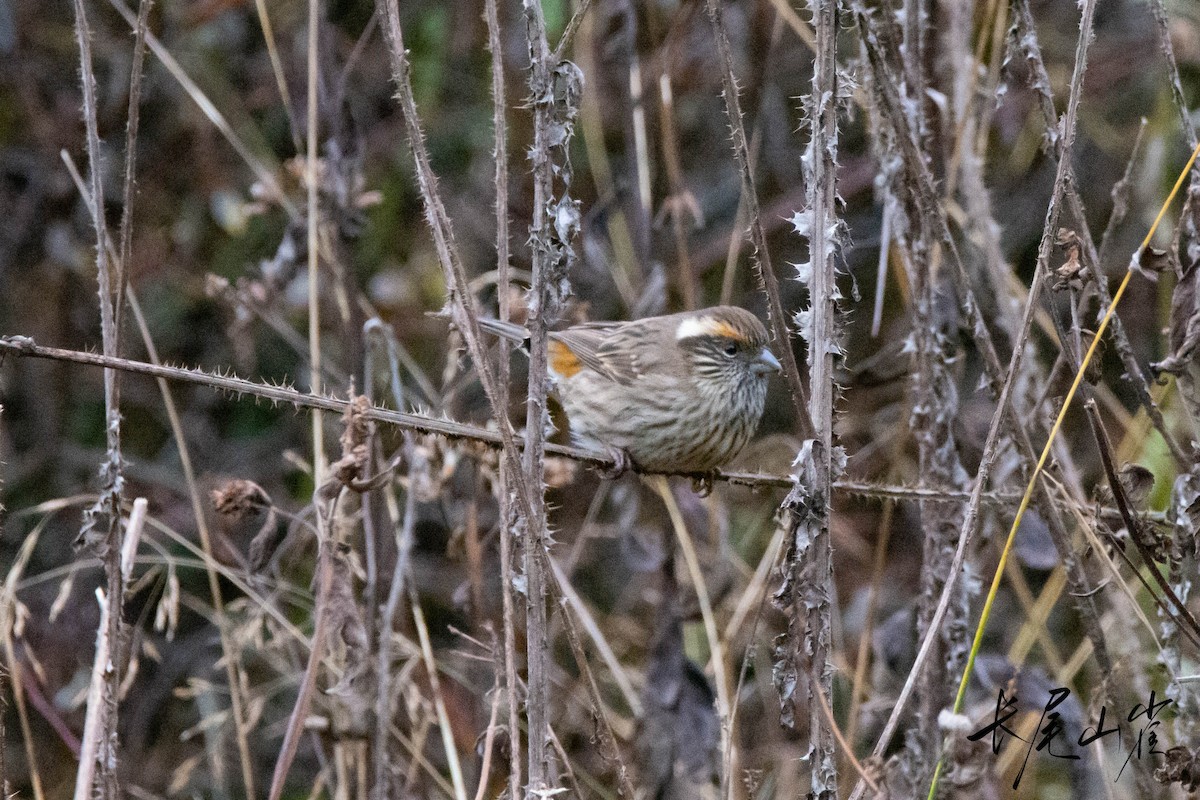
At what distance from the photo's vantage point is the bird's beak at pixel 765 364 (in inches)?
160

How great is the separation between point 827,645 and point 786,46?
156 inches

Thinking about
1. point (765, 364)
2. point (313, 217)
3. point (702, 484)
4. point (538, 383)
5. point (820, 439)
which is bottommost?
point (702, 484)

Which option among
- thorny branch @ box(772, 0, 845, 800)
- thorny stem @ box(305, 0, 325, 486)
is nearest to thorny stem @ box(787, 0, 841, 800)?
thorny branch @ box(772, 0, 845, 800)

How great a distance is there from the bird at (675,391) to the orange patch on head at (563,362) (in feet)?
0.49

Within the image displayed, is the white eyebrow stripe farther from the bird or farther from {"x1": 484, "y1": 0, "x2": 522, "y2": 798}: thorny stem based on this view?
{"x1": 484, "y1": 0, "x2": 522, "y2": 798}: thorny stem

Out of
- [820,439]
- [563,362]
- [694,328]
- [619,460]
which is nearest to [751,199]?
[820,439]

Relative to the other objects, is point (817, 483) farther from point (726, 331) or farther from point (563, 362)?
point (563, 362)

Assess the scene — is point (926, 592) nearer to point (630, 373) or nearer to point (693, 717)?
point (693, 717)

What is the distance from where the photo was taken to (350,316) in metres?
4.02

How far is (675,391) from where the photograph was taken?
161 inches

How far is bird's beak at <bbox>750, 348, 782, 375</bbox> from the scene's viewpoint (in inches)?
160

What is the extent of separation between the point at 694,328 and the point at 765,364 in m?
0.29

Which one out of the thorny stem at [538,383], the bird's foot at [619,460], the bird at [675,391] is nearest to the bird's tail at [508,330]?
the bird at [675,391]

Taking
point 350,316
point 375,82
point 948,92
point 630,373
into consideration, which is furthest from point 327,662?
point 375,82
